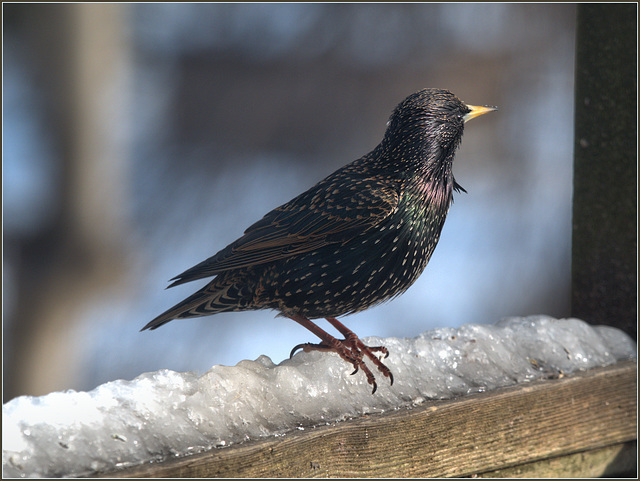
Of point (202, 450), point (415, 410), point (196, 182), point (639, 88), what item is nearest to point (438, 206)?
point (415, 410)

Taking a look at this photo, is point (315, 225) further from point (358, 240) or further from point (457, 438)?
point (457, 438)

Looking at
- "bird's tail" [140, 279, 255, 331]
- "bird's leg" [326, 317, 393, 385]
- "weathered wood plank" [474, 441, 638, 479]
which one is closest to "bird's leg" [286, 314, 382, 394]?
"bird's leg" [326, 317, 393, 385]

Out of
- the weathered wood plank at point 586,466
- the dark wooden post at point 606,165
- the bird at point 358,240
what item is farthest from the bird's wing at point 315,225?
the dark wooden post at point 606,165

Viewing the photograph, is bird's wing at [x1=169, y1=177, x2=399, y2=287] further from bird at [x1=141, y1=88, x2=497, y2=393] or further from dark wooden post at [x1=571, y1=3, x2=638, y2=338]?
dark wooden post at [x1=571, y1=3, x2=638, y2=338]

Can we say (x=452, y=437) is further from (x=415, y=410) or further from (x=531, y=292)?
(x=531, y=292)

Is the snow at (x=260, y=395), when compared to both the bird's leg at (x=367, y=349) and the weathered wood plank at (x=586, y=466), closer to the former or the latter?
the bird's leg at (x=367, y=349)

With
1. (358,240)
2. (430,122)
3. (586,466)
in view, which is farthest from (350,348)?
(586,466)
